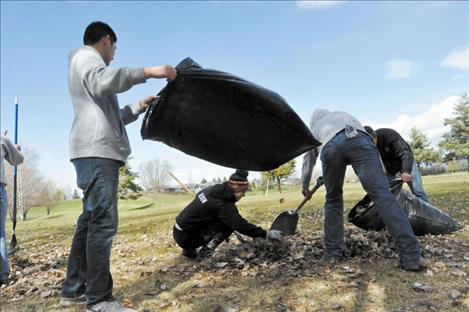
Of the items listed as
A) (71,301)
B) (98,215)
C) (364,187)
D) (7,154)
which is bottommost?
(71,301)

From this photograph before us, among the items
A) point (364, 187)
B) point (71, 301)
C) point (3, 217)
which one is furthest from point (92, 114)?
point (364, 187)

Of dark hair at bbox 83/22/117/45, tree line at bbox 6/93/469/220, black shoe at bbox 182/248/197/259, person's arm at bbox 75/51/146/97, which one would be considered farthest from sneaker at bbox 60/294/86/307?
tree line at bbox 6/93/469/220

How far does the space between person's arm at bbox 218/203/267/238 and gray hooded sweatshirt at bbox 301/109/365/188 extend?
3.24 ft

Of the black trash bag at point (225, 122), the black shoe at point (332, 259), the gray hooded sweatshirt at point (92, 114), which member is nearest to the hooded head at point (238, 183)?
the black trash bag at point (225, 122)

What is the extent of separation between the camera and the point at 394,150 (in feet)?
18.3

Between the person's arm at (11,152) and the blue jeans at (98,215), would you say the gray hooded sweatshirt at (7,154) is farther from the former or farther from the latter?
the blue jeans at (98,215)

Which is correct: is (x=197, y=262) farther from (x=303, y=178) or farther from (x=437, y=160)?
(x=437, y=160)

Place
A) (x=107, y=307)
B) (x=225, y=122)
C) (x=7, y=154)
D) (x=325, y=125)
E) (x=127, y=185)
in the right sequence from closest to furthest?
(x=107, y=307) < (x=225, y=122) < (x=325, y=125) < (x=7, y=154) < (x=127, y=185)

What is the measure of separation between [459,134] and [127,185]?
47.1m

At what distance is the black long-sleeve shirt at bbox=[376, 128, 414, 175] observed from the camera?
5.32 m

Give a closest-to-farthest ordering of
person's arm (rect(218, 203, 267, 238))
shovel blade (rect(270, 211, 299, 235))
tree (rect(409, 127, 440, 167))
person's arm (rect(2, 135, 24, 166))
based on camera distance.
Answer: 1. person's arm (rect(218, 203, 267, 238))
2. person's arm (rect(2, 135, 24, 166))
3. shovel blade (rect(270, 211, 299, 235))
4. tree (rect(409, 127, 440, 167))

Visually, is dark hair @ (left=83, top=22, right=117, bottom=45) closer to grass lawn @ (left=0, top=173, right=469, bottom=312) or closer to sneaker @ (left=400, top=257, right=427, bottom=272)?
grass lawn @ (left=0, top=173, right=469, bottom=312)

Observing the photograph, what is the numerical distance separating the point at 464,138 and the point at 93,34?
62423 mm

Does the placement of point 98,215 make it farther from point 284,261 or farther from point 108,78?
point 284,261
